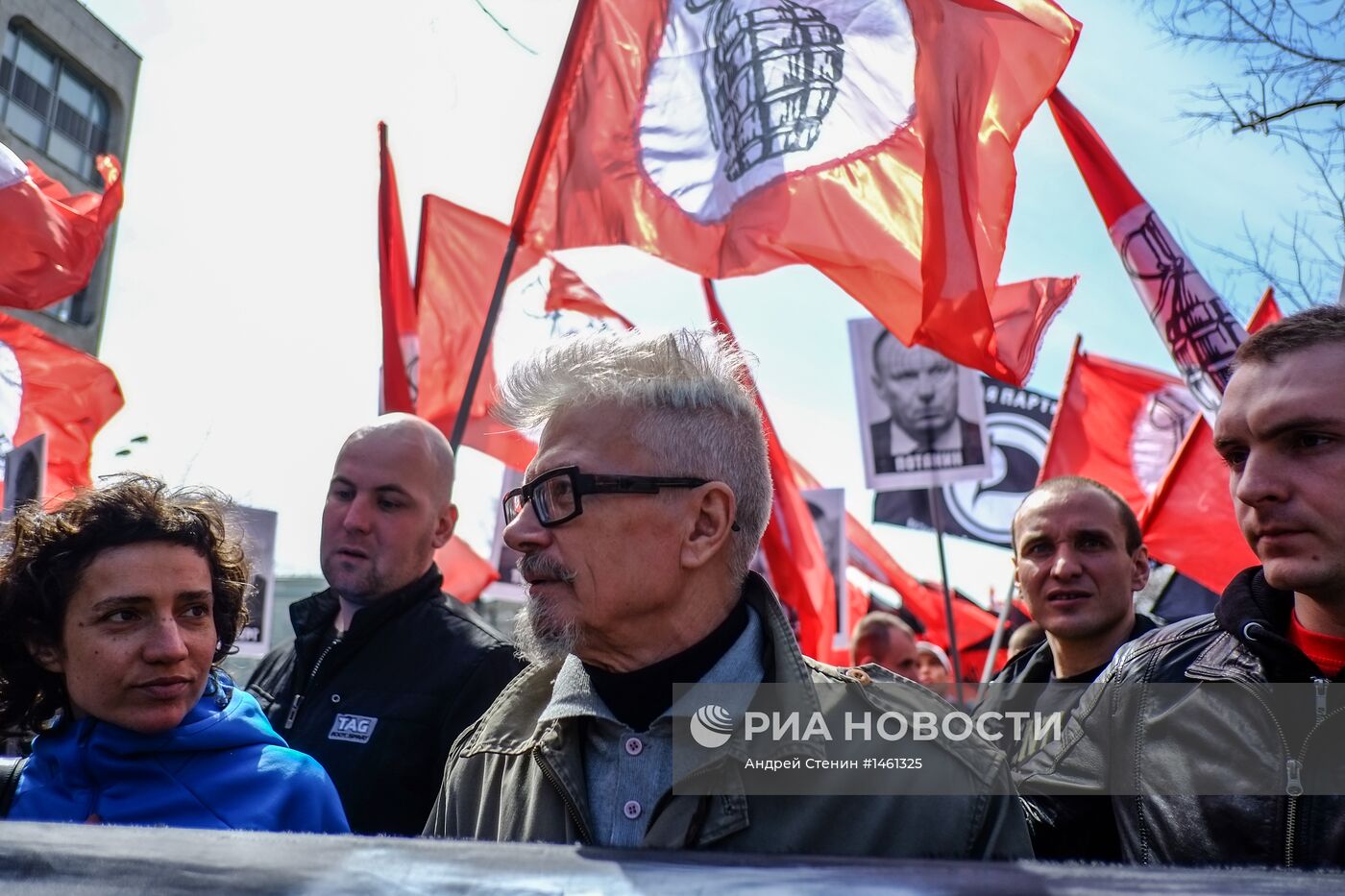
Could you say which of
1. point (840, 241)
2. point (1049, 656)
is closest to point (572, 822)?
point (1049, 656)

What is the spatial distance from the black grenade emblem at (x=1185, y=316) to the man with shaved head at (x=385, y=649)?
10.9ft

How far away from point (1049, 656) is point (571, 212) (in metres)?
2.77

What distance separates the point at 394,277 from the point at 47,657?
3892 mm

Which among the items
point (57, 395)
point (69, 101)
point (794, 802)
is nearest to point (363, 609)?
point (794, 802)

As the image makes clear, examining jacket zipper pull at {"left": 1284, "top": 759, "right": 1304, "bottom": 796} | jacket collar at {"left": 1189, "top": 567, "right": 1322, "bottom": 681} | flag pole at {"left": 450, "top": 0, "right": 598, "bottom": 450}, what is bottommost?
jacket zipper pull at {"left": 1284, "top": 759, "right": 1304, "bottom": 796}

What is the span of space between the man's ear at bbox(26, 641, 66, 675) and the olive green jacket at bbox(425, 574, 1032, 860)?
1.00 m

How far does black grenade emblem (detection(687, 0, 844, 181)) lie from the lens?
5.08 m

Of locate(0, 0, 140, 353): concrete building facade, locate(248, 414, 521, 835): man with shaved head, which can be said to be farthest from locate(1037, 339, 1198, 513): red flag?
locate(0, 0, 140, 353): concrete building facade

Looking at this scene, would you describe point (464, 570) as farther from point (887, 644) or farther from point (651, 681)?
point (651, 681)

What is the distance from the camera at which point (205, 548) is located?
102 inches

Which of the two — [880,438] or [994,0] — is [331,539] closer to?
[994,0]

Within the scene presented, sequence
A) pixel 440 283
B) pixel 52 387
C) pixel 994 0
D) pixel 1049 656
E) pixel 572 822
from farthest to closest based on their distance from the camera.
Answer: pixel 52 387 < pixel 440 283 < pixel 994 0 < pixel 1049 656 < pixel 572 822

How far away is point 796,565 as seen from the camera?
7.61 metres

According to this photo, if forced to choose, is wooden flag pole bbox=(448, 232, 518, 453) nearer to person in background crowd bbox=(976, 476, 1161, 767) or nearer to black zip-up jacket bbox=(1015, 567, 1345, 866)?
person in background crowd bbox=(976, 476, 1161, 767)
